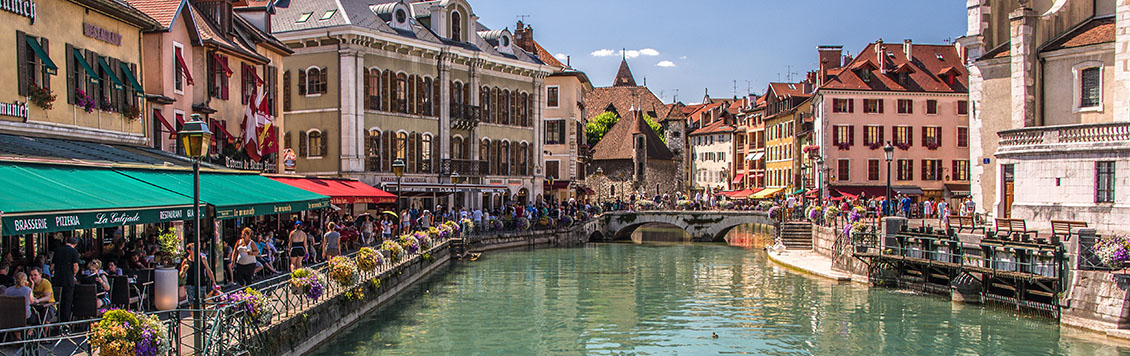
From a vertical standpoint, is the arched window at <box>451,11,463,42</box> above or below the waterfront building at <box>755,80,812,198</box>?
above

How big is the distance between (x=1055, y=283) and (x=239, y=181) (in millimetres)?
19762

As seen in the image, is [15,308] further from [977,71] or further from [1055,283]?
[977,71]

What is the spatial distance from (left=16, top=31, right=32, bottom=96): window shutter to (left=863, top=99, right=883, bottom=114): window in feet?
168

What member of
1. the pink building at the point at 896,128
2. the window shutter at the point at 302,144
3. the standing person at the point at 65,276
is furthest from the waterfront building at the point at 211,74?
the pink building at the point at 896,128

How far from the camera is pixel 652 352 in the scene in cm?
2042

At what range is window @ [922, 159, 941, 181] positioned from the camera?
200 ft

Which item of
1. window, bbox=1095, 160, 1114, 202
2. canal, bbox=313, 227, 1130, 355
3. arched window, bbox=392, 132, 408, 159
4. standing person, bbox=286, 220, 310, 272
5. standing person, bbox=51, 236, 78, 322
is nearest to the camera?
standing person, bbox=51, 236, 78, 322

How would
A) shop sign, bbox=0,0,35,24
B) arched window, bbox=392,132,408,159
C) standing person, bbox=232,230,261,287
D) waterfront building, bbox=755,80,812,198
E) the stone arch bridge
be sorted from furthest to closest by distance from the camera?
waterfront building, bbox=755,80,812,198 → the stone arch bridge → arched window, bbox=392,132,408,159 → standing person, bbox=232,230,261,287 → shop sign, bbox=0,0,35,24

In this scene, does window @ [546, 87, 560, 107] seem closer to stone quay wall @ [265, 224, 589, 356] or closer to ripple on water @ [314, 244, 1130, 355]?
stone quay wall @ [265, 224, 589, 356]

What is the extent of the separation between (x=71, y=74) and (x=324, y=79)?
21.7 meters

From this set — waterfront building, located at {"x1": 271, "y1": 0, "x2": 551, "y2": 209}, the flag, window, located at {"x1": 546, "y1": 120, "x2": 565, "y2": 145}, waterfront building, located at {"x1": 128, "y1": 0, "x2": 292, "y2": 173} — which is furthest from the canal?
window, located at {"x1": 546, "y1": 120, "x2": 565, "y2": 145}

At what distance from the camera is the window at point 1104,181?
26.8 m

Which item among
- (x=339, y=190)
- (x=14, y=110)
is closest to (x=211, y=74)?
(x=339, y=190)

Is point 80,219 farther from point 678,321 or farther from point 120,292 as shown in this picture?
point 678,321
